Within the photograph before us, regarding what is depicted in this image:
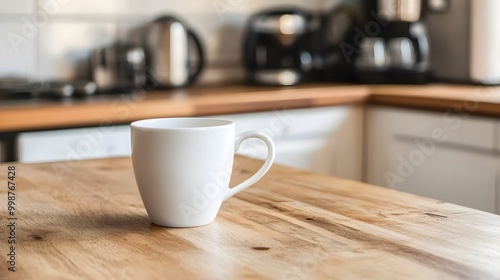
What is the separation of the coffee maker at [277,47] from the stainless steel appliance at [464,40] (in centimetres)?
51

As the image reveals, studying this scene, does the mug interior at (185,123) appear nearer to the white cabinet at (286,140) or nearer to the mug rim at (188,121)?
the mug rim at (188,121)

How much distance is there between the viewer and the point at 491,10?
250 cm

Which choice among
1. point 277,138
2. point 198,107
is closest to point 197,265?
point 198,107

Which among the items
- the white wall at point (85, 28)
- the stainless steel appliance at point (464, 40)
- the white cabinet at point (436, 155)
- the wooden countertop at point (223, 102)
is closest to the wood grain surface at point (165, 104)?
the wooden countertop at point (223, 102)

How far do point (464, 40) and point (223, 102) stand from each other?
1.02 meters

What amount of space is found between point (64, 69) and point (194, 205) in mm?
1779

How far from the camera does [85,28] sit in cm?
249

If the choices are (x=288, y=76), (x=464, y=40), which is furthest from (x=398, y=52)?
(x=288, y=76)

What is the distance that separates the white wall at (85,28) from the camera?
7.68ft

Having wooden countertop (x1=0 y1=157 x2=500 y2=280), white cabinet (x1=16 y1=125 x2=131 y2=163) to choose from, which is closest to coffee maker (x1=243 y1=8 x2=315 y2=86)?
white cabinet (x1=16 y1=125 x2=131 y2=163)

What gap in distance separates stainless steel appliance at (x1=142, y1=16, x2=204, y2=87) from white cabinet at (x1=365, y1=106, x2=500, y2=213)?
1.99ft

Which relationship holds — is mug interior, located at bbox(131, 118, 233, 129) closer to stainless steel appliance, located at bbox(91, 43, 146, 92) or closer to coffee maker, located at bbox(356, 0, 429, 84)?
stainless steel appliance, located at bbox(91, 43, 146, 92)

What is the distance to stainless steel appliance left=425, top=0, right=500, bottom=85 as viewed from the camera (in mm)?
2518

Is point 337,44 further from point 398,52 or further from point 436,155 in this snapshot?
point 436,155
